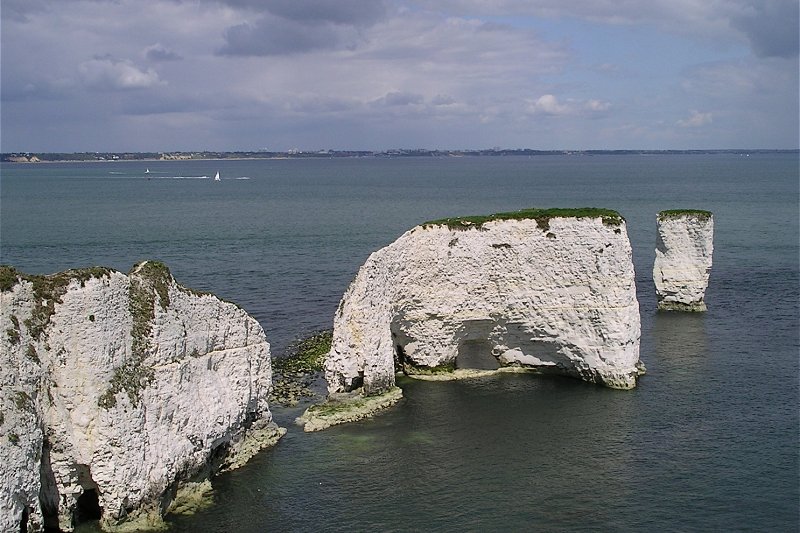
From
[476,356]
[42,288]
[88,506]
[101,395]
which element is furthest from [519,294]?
[42,288]

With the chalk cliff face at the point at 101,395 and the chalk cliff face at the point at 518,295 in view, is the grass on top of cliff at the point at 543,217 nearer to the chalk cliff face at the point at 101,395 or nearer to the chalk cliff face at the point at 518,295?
the chalk cliff face at the point at 518,295

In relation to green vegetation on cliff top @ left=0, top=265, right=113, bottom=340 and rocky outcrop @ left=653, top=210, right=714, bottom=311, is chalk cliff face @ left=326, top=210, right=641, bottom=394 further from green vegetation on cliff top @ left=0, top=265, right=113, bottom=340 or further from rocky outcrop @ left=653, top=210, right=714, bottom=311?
rocky outcrop @ left=653, top=210, right=714, bottom=311

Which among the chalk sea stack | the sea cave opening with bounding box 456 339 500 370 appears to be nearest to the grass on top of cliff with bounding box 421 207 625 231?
the chalk sea stack

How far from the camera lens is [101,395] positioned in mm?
24047

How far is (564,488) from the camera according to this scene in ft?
92.9

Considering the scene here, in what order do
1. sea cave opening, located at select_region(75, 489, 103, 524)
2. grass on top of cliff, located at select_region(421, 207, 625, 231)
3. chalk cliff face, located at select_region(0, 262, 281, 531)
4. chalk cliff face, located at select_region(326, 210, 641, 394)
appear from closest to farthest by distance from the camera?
chalk cliff face, located at select_region(0, 262, 281, 531) < sea cave opening, located at select_region(75, 489, 103, 524) < chalk cliff face, located at select_region(326, 210, 641, 394) < grass on top of cliff, located at select_region(421, 207, 625, 231)

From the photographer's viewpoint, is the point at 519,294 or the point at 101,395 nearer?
the point at 101,395

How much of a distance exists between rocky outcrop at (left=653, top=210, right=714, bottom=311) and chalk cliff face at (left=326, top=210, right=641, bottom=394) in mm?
19181

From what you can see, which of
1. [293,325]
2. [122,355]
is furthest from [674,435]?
[293,325]

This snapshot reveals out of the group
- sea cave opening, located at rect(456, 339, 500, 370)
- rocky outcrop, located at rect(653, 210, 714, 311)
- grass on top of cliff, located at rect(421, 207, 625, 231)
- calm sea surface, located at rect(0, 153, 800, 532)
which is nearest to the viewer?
calm sea surface, located at rect(0, 153, 800, 532)

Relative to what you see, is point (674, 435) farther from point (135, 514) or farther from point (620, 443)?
point (135, 514)

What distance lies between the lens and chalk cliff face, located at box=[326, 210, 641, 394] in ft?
129

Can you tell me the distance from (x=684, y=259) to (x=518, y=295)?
22.7m

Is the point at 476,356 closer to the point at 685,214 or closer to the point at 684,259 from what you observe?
the point at 684,259
